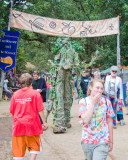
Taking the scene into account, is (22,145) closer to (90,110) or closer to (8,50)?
(90,110)

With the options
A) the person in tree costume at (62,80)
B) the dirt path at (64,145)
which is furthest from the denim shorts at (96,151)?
the person in tree costume at (62,80)

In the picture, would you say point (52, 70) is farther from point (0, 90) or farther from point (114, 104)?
point (0, 90)

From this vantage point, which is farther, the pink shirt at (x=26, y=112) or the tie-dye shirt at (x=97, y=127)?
the pink shirt at (x=26, y=112)

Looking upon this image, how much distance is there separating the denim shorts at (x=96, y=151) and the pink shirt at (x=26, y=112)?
95 centimetres

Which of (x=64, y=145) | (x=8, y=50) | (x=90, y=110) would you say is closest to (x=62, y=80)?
(x=64, y=145)

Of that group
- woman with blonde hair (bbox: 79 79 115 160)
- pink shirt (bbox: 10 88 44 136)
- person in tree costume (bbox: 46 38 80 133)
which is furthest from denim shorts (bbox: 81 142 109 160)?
person in tree costume (bbox: 46 38 80 133)

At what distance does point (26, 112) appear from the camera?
157 inches

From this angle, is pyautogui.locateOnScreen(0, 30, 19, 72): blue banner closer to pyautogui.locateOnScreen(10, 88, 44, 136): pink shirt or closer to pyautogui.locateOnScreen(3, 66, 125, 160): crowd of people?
pyautogui.locateOnScreen(3, 66, 125, 160): crowd of people

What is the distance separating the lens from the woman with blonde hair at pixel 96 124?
328 cm

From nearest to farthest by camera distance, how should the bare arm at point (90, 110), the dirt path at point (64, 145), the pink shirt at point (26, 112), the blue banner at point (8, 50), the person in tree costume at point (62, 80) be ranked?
the bare arm at point (90, 110) → the pink shirt at point (26, 112) → the dirt path at point (64, 145) → the person in tree costume at point (62, 80) → the blue banner at point (8, 50)

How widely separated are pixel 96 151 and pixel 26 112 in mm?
1216

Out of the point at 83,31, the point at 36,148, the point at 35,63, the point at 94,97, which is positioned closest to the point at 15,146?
the point at 36,148

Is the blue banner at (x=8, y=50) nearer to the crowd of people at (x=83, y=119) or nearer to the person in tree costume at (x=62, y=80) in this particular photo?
the person in tree costume at (x=62, y=80)

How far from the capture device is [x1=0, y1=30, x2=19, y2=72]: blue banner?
56.3 feet
